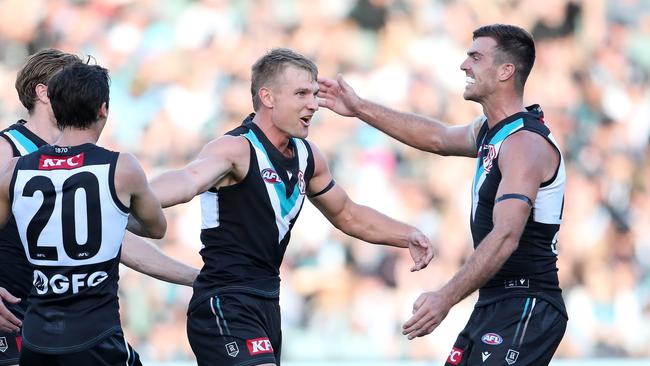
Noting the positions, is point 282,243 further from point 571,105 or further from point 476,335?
point 571,105

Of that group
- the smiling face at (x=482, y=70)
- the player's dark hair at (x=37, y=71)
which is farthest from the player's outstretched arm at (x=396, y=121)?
the player's dark hair at (x=37, y=71)

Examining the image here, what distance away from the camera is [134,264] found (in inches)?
230

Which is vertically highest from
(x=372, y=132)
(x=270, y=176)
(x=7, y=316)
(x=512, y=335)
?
(x=372, y=132)

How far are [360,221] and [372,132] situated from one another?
14.1 feet

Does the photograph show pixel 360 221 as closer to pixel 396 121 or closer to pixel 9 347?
pixel 396 121

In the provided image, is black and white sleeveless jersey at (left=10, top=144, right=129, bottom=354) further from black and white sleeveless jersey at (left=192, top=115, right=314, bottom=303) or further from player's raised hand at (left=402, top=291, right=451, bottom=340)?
player's raised hand at (left=402, top=291, right=451, bottom=340)

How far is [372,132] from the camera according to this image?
10.3 meters

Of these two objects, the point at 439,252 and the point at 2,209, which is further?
the point at 439,252

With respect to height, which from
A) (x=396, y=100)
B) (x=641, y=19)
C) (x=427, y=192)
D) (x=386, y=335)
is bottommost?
(x=386, y=335)

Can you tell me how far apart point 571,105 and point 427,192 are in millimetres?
1659

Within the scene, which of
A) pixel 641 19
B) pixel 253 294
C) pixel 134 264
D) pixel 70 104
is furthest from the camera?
pixel 641 19

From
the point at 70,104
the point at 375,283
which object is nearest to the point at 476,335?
the point at 70,104

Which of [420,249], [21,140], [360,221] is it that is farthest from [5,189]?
[420,249]

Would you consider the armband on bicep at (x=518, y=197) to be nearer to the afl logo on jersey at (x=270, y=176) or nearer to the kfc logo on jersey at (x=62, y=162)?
the afl logo on jersey at (x=270, y=176)
